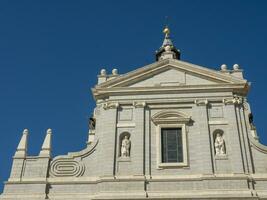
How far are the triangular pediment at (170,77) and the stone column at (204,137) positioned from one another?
1.53 metres

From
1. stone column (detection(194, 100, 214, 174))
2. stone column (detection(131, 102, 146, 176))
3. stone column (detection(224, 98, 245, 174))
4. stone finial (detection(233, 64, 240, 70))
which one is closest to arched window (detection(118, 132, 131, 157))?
stone column (detection(131, 102, 146, 176))

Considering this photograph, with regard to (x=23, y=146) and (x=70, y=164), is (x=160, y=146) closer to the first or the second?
(x=70, y=164)

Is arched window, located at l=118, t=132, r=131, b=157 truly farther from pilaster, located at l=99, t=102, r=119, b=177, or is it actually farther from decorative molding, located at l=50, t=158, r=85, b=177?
decorative molding, located at l=50, t=158, r=85, b=177

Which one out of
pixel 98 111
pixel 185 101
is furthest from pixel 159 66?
pixel 98 111

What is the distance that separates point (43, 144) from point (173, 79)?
7425 millimetres

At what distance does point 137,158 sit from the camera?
1997 centimetres

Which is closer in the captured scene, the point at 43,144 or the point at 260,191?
the point at 260,191

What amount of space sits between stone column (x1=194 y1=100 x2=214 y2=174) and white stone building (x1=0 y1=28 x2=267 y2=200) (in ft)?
0.15

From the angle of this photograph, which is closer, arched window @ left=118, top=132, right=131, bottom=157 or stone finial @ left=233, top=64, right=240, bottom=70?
arched window @ left=118, top=132, right=131, bottom=157

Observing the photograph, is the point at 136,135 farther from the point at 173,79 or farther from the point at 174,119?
the point at 173,79

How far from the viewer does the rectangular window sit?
20172 mm

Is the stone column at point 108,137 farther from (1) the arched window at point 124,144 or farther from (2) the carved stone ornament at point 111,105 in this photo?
(1) the arched window at point 124,144

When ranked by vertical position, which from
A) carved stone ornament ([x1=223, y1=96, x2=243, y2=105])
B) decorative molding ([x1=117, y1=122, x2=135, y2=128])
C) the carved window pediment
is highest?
carved stone ornament ([x1=223, y1=96, x2=243, y2=105])

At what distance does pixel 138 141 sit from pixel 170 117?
2083 mm
